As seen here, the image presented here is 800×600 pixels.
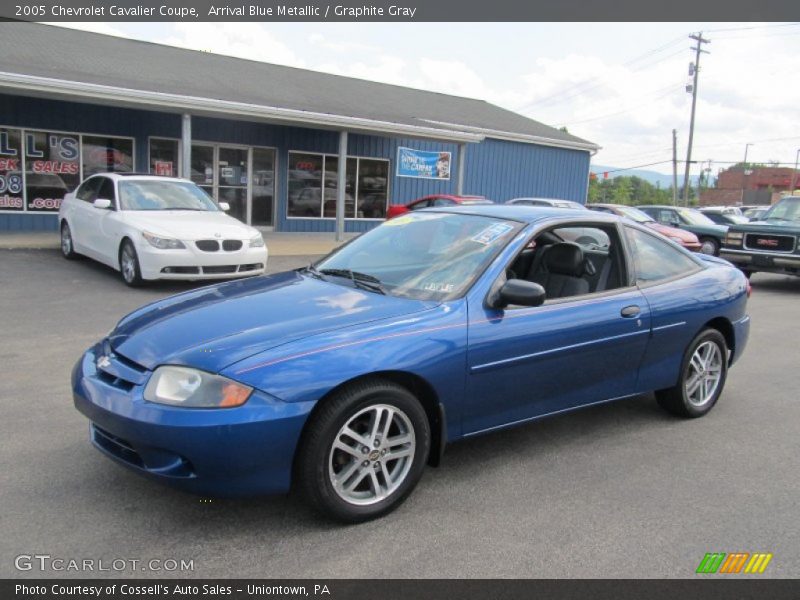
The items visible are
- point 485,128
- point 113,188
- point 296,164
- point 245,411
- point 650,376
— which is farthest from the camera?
point 485,128

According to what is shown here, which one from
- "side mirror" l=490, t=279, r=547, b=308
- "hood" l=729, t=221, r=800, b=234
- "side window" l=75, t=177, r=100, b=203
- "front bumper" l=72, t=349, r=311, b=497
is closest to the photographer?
"front bumper" l=72, t=349, r=311, b=497

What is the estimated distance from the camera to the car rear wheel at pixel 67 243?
1133cm

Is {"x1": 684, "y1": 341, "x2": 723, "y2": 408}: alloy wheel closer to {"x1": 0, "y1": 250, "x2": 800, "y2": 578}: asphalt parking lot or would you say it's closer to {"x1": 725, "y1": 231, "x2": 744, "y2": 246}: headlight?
{"x1": 0, "y1": 250, "x2": 800, "y2": 578}: asphalt parking lot

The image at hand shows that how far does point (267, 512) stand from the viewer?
10.8ft

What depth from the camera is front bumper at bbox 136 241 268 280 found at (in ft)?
29.6

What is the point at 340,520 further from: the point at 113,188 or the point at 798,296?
the point at 798,296

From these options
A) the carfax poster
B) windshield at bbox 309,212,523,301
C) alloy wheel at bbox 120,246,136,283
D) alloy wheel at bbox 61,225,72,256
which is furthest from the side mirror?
the carfax poster

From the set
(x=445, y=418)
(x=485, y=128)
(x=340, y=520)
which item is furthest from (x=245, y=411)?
(x=485, y=128)

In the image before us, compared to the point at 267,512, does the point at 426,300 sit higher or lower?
higher

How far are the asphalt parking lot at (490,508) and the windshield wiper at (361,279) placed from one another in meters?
1.10

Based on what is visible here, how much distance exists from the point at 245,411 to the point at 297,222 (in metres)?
16.7

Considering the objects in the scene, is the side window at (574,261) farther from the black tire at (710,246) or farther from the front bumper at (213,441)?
the black tire at (710,246)

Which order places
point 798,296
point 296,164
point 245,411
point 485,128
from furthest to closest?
point 485,128 < point 296,164 < point 798,296 < point 245,411

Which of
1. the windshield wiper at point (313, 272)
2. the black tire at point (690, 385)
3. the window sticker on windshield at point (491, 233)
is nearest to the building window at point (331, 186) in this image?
the windshield wiper at point (313, 272)
